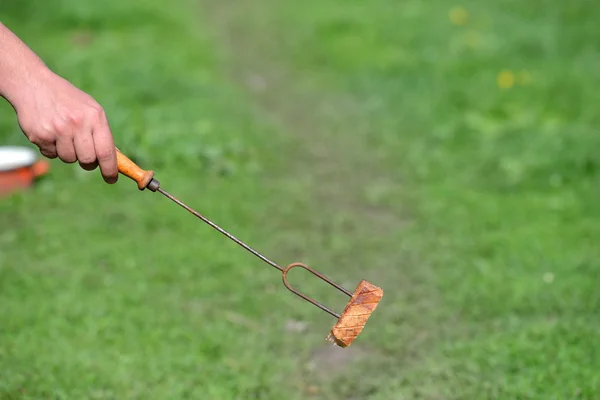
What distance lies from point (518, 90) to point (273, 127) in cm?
223

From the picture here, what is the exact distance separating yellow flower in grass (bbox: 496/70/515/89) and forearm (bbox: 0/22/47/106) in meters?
5.78

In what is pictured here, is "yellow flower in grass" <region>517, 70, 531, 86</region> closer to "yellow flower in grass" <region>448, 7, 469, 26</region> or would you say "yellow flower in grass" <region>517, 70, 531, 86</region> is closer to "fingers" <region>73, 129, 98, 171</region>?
"yellow flower in grass" <region>448, 7, 469, 26</region>

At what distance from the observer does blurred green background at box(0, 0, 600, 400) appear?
12.6 ft

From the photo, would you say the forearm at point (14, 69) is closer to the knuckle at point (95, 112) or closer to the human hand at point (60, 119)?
the human hand at point (60, 119)

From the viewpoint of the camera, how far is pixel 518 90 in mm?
7504

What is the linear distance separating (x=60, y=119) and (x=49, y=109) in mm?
45

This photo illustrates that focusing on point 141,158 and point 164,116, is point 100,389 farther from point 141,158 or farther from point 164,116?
point 164,116

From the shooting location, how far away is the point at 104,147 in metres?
2.54

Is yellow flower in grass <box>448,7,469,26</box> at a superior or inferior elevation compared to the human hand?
inferior

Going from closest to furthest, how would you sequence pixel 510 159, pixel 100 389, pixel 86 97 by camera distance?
pixel 86 97
pixel 100 389
pixel 510 159

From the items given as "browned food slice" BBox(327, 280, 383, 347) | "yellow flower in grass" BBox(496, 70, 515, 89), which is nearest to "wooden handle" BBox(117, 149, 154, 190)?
"browned food slice" BBox(327, 280, 383, 347)

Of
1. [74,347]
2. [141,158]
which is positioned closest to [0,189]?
[141,158]

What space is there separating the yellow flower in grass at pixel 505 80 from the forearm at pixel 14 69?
5776mm

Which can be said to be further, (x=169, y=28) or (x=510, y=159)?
(x=169, y=28)
